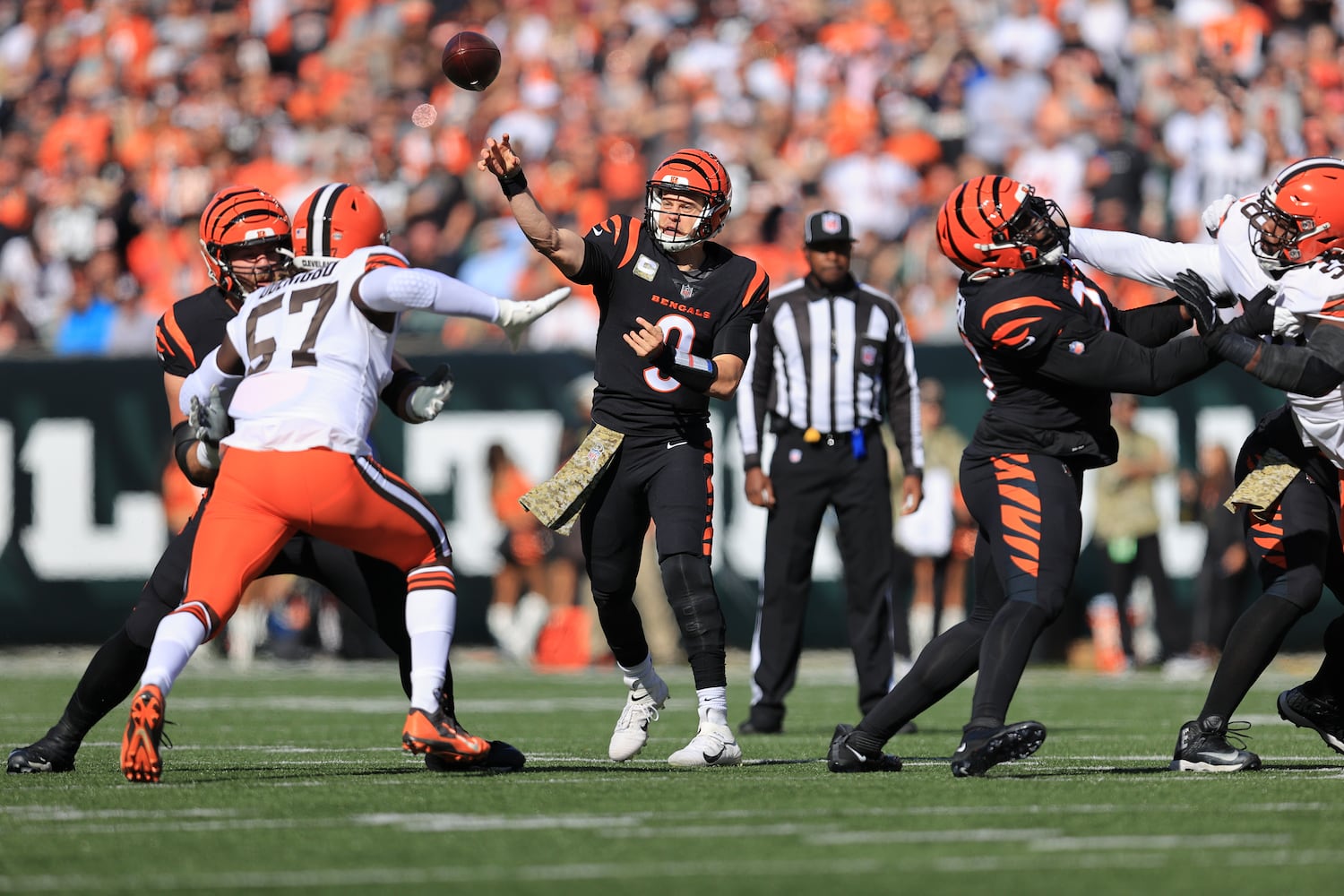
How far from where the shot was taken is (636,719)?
6.68 metres

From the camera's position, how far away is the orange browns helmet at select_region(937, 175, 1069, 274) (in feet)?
20.0

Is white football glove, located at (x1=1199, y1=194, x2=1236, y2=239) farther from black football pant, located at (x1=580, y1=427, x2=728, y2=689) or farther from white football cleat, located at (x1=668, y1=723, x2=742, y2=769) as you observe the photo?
white football cleat, located at (x1=668, y1=723, x2=742, y2=769)

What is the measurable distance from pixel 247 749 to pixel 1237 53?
10.2 m

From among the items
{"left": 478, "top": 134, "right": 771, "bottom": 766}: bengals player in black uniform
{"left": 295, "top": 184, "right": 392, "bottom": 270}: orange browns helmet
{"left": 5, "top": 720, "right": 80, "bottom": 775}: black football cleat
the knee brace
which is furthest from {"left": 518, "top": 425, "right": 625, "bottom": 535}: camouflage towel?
{"left": 5, "top": 720, "right": 80, "bottom": 775}: black football cleat

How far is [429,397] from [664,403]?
1008 mm

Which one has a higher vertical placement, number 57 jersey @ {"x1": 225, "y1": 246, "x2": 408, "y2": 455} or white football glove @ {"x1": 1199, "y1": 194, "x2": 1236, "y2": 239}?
white football glove @ {"x1": 1199, "y1": 194, "x2": 1236, "y2": 239}

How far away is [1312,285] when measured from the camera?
589cm

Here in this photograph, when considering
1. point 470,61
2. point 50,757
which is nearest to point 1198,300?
point 470,61

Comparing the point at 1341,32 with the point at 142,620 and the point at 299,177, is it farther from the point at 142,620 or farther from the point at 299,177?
the point at 142,620

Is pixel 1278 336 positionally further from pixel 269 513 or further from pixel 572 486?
pixel 269 513

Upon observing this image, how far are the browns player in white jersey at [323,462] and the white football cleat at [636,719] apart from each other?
788mm

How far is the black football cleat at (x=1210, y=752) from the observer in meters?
6.05

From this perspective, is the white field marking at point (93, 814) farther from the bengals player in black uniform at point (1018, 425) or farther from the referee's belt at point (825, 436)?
the referee's belt at point (825, 436)

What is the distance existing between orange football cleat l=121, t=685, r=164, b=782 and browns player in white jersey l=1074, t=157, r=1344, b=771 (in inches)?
120
